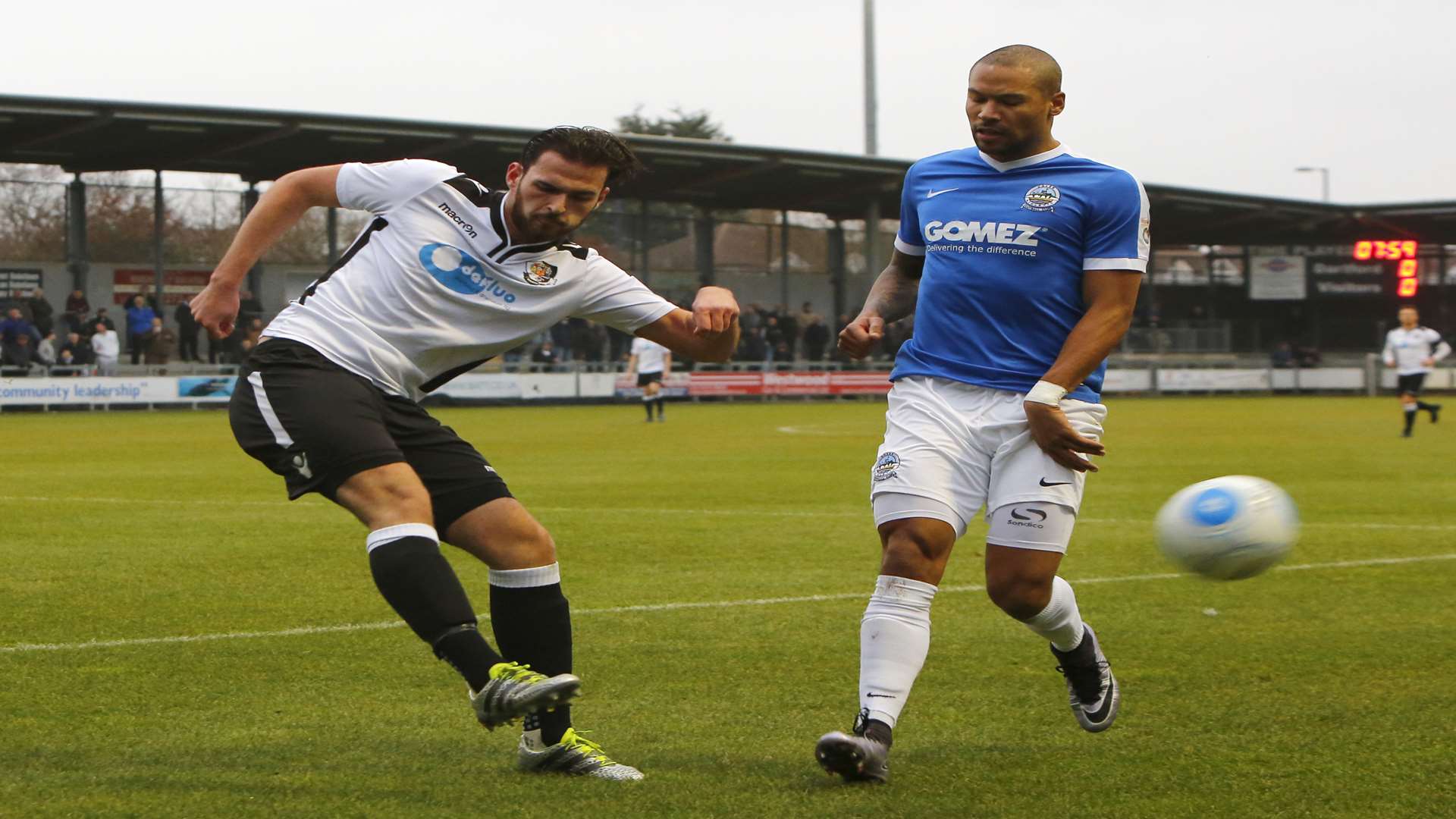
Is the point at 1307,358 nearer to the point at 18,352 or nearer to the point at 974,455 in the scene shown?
the point at 18,352

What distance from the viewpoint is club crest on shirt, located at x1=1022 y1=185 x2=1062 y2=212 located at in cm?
478

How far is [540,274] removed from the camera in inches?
181

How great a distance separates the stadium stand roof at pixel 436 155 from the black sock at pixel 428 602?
70.8 feet

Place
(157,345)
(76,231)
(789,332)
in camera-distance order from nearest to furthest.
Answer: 1. (157,345)
2. (76,231)
3. (789,332)

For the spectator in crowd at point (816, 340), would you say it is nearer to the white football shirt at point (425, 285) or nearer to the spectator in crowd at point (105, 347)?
the spectator in crowd at point (105, 347)

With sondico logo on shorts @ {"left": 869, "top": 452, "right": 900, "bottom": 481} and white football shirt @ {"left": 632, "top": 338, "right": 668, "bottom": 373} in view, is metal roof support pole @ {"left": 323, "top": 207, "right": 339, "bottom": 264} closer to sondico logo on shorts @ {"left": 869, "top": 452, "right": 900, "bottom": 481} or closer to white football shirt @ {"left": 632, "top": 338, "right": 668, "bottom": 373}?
white football shirt @ {"left": 632, "top": 338, "right": 668, "bottom": 373}

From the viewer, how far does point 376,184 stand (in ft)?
15.1

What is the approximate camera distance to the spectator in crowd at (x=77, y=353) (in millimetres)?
30808

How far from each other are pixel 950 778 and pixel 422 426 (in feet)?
5.67

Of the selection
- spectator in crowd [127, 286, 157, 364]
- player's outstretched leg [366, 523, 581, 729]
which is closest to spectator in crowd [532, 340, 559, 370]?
spectator in crowd [127, 286, 157, 364]

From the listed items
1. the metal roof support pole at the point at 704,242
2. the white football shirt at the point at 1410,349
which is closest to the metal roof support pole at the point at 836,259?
the metal roof support pole at the point at 704,242

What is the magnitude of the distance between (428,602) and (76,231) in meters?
35.2

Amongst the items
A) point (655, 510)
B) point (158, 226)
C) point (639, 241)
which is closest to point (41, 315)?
point (158, 226)

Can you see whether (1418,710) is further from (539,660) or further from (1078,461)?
(539,660)
